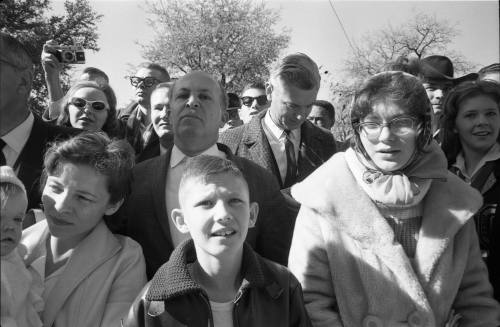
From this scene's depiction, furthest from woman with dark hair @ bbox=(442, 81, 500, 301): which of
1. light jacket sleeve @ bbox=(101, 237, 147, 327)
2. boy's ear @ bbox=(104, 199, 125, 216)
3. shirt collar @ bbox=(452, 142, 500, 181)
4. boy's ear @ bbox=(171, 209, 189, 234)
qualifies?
boy's ear @ bbox=(104, 199, 125, 216)

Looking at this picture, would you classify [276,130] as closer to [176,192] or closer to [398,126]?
[176,192]

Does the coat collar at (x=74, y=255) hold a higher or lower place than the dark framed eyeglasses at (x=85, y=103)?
lower

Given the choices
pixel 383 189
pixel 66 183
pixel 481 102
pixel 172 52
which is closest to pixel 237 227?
pixel 383 189

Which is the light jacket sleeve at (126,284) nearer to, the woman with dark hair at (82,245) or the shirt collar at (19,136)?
the woman with dark hair at (82,245)

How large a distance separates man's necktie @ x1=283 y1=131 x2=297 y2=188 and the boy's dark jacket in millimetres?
1426

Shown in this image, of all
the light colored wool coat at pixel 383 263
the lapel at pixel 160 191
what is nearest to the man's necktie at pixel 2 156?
the lapel at pixel 160 191

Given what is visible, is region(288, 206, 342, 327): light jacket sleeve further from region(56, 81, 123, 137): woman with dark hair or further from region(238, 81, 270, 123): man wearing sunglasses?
region(238, 81, 270, 123): man wearing sunglasses

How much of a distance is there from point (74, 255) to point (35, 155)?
2.15ft

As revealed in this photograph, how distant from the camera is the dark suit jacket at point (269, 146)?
11.8 feet

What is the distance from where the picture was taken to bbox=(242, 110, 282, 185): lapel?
140 inches

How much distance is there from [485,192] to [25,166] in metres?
2.50

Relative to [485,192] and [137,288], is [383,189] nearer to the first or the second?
[485,192]

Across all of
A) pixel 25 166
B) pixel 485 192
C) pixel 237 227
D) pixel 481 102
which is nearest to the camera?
pixel 237 227

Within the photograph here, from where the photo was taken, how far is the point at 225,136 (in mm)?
3936
